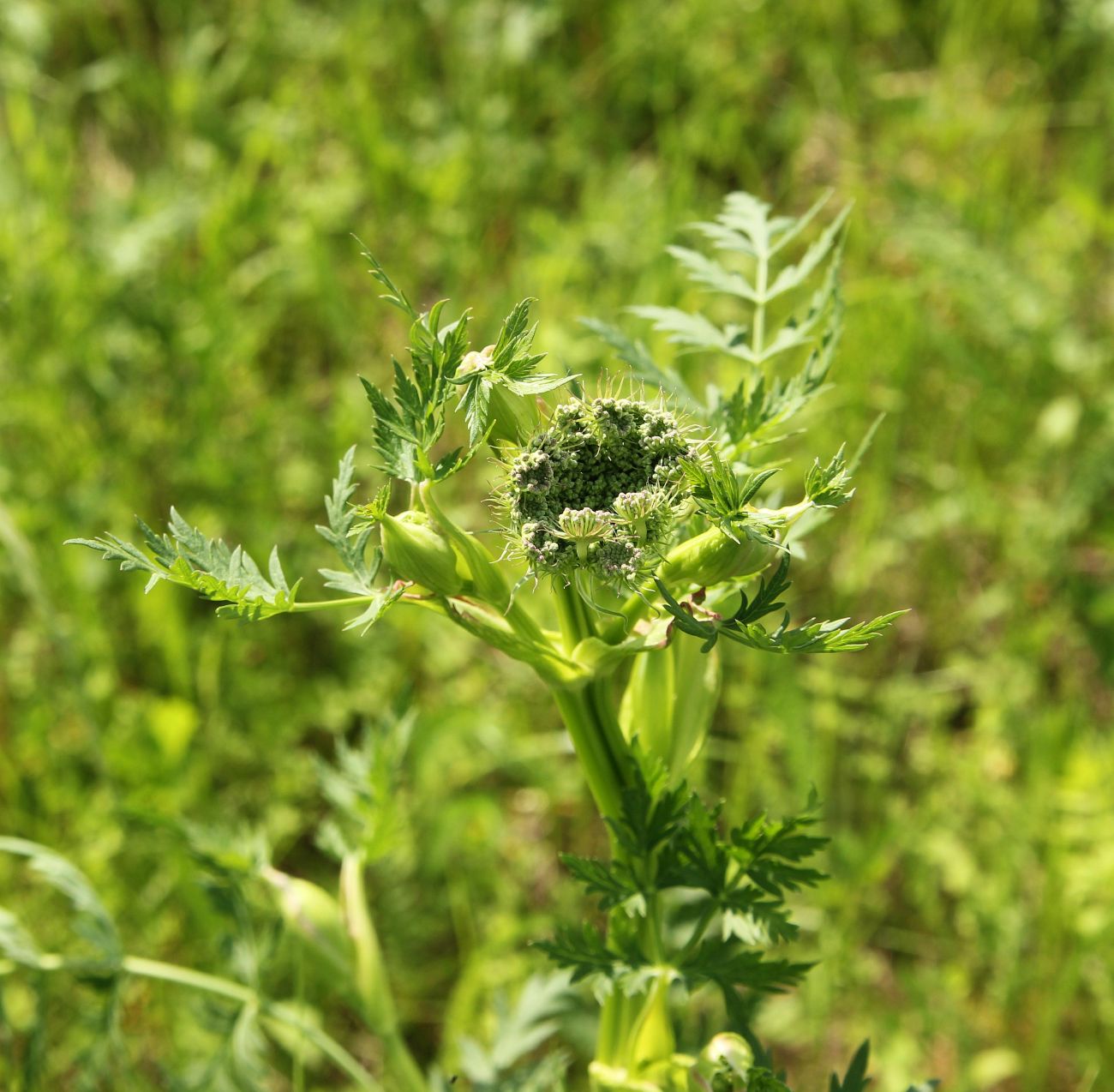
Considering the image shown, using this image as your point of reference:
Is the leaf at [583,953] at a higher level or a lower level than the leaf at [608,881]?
lower

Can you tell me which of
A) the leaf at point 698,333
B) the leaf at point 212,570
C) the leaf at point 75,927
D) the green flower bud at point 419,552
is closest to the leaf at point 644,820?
the green flower bud at point 419,552

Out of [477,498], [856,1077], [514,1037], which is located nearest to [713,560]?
[856,1077]

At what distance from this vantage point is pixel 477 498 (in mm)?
3832

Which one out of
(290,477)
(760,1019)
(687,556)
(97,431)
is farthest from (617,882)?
(97,431)

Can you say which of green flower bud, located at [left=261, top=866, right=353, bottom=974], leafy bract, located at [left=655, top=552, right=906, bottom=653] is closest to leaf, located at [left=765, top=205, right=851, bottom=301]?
leafy bract, located at [left=655, top=552, right=906, bottom=653]

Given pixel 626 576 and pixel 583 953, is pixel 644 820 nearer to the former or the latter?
pixel 583 953

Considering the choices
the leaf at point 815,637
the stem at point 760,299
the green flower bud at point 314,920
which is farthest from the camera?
the green flower bud at point 314,920

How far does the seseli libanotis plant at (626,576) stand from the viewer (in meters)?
1.36

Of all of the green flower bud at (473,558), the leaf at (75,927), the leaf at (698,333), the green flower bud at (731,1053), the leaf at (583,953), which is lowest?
the green flower bud at (731,1053)

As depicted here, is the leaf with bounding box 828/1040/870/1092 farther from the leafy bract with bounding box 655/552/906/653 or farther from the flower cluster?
the flower cluster

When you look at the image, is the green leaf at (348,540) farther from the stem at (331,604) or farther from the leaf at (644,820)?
the leaf at (644,820)

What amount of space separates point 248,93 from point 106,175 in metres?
0.63

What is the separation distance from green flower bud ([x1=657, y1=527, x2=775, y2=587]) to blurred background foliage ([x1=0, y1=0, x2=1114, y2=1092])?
79 cm

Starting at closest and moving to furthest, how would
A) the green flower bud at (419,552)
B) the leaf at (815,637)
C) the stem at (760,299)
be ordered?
the leaf at (815,637) → the green flower bud at (419,552) → the stem at (760,299)
